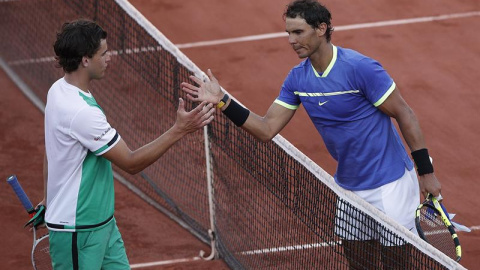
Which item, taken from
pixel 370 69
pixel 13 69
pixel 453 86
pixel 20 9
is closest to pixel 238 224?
pixel 370 69

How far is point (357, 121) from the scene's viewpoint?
562cm

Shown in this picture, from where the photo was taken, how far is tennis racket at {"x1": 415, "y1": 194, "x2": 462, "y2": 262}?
5.41 metres

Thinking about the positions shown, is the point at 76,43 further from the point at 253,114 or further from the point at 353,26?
the point at 353,26

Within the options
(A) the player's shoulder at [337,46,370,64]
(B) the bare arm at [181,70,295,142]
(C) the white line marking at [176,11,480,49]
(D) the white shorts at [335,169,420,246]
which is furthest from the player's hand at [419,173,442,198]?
(C) the white line marking at [176,11,480,49]

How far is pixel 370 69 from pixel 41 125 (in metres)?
5.34

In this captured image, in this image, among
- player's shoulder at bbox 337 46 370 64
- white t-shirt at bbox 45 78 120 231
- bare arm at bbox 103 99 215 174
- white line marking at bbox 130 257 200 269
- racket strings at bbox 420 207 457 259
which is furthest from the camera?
white line marking at bbox 130 257 200 269

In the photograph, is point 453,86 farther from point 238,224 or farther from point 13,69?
point 13,69

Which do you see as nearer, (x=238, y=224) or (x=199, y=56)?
(x=238, y=224)

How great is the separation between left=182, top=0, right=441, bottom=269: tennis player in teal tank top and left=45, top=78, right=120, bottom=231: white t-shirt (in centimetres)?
82

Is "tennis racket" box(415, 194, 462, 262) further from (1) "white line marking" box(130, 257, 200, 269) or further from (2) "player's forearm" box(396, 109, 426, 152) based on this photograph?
(1) "white line marking" box(130, 257, 200, 269)

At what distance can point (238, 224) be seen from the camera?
7.37 meters

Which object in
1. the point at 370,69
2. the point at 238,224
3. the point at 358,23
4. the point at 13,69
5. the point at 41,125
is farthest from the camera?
the point at 358,23

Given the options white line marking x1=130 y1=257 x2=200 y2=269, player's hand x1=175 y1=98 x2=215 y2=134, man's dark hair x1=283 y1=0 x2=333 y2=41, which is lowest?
white line marking x1=130 y1=257 x2=200 y2=269

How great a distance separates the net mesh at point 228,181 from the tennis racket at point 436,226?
22 cm
